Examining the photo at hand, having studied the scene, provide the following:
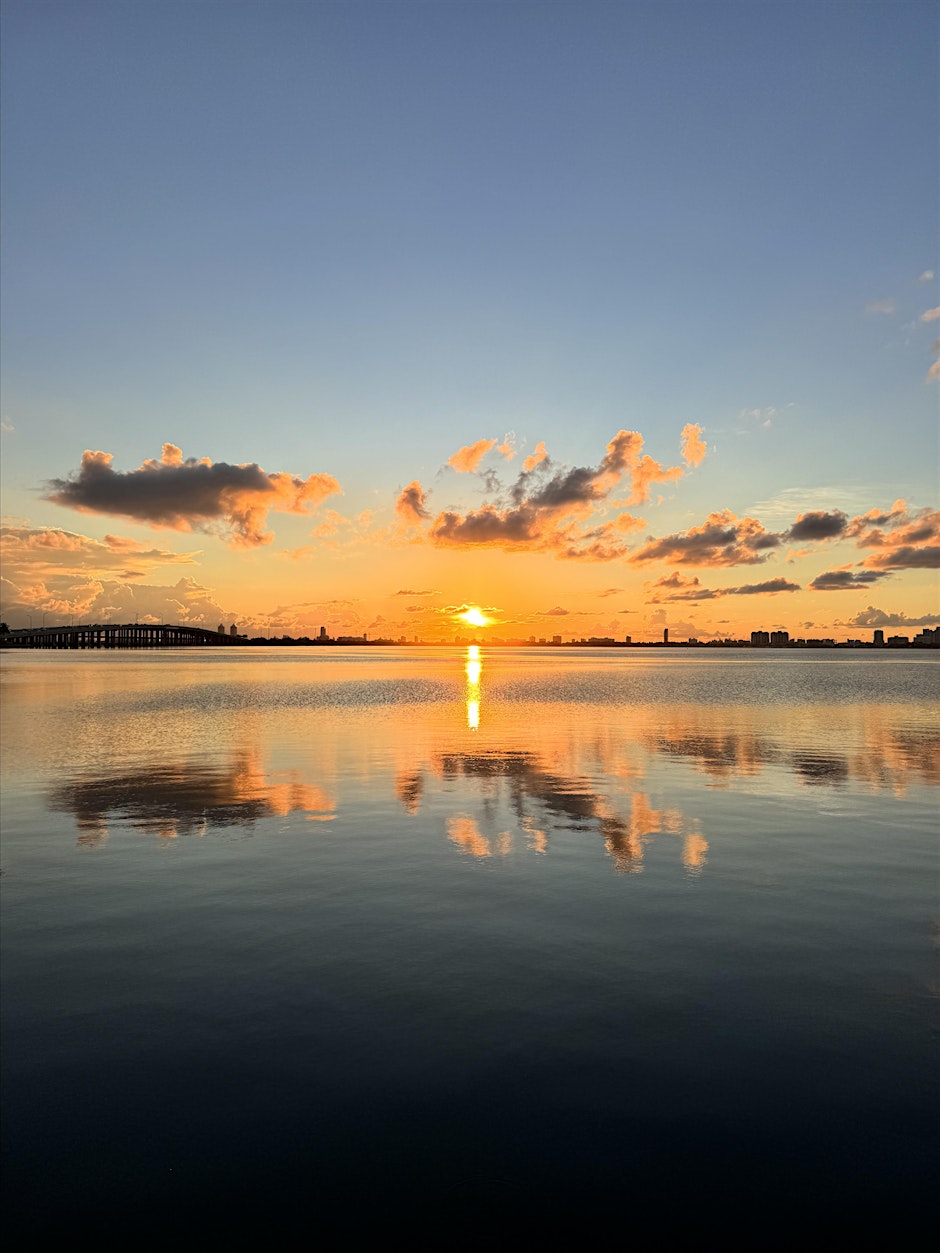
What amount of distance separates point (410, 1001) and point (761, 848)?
1069 cm

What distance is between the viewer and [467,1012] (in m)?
10.1

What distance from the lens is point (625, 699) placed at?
75.4m

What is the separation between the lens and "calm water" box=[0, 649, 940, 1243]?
7.06 m

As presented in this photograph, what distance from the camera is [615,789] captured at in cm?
2608

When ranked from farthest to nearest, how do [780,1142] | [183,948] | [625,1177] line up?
[183,948] → [780,1142] → [625,1177]

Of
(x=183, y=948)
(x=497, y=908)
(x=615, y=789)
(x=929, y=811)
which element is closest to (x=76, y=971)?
(x=183, y=948)

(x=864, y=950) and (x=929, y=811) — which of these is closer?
(x=864, y=950)

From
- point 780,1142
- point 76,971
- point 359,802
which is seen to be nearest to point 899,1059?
point 780,1142

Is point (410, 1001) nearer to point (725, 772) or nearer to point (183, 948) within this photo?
point (183, 948)

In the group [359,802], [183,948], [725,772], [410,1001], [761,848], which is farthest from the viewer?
[725,772]

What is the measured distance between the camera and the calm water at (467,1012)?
23.2 feet

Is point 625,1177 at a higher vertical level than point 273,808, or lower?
lower

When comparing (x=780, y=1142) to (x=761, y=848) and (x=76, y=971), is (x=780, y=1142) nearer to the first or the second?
(x=76, y=971)

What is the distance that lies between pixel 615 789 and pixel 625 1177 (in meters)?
19.2
